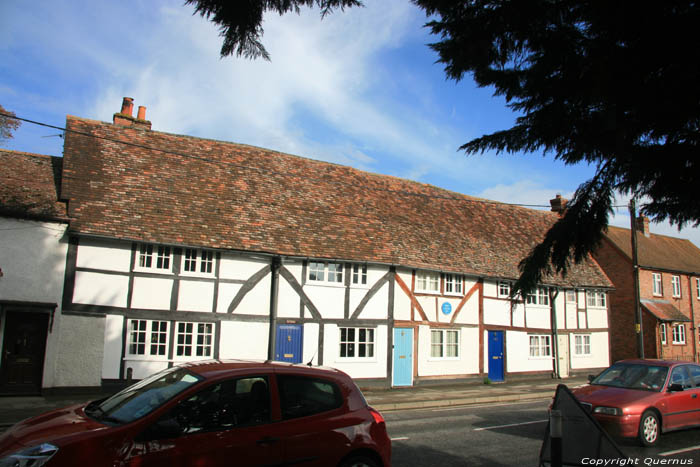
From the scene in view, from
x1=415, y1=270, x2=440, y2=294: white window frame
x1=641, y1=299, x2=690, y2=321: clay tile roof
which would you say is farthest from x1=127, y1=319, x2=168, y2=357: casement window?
x1=641, y1=299, x2=690, y2=321: clay tile roof

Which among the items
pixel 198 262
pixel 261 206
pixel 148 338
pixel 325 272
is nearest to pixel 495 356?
pixel 325 272

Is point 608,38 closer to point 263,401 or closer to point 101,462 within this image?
point 263,401

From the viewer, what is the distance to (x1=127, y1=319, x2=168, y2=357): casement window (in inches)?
612

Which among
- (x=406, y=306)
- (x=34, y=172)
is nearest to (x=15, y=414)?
(x=34, y=172)

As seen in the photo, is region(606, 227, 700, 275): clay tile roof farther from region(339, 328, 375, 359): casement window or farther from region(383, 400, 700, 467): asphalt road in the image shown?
region(383, 400, 700, 467): asphalt road

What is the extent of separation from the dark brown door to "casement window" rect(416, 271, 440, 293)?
13.2 metres

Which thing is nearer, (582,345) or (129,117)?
(129,117)

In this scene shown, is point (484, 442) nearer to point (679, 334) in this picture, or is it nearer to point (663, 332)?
point (663, 332)

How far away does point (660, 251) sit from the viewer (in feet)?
117

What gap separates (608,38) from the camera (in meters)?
2.76

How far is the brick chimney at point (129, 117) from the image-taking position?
20328 mm

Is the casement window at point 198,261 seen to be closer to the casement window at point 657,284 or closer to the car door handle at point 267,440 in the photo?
the car door handle at point 267,440

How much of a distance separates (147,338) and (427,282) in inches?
433

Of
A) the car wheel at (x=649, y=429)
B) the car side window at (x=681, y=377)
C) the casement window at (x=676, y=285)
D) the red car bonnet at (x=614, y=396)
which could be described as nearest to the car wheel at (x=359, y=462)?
the red car bonnet at (x=614, y=396)
